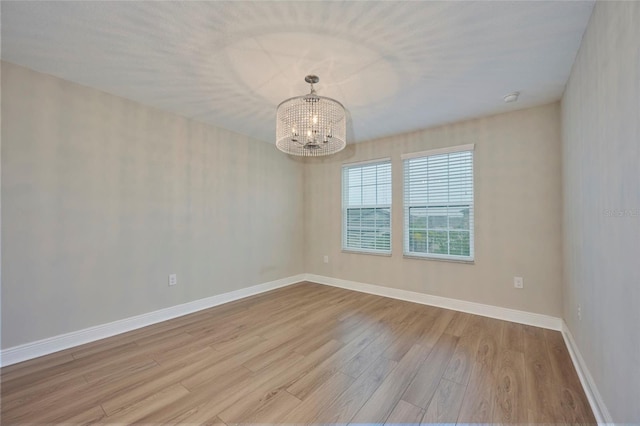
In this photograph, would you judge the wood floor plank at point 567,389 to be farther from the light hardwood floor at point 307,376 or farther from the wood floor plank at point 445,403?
the wood floor plank at point 445,403

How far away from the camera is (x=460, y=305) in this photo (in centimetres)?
325

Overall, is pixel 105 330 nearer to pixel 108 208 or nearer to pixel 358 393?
pixel 108 208

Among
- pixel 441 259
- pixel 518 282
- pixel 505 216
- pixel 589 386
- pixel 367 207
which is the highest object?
pixel 367 207

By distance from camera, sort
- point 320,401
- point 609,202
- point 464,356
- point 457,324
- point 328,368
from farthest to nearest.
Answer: point 457,324, point 464,356, point 328,368, point 320,401, point 609,202

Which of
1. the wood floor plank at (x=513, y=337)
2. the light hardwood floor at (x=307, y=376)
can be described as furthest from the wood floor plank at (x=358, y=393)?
the wood floor plank at (x=513, y=337)

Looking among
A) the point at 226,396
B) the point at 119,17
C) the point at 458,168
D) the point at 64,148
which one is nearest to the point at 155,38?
the point at 119,17

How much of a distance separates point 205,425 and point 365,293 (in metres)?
2.86

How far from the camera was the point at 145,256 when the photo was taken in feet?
9.39

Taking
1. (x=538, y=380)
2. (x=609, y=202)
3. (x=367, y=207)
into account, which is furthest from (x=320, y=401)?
(x=367, y=207)

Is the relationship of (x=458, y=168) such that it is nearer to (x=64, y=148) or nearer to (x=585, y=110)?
(x=585, y=110)

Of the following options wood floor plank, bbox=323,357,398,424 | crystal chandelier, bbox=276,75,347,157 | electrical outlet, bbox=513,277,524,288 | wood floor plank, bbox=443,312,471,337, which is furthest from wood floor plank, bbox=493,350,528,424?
crystal chandelier, bbox=276,75,347,157

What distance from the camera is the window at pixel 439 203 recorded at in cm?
328

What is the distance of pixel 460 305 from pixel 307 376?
7.47ft

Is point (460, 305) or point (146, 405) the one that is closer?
point (146, 405)
